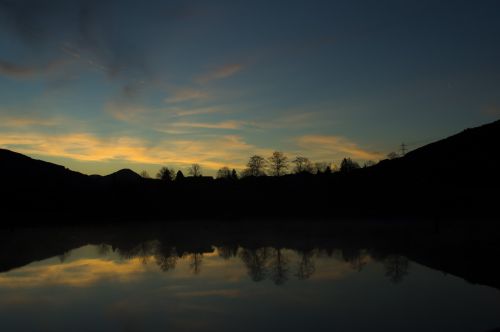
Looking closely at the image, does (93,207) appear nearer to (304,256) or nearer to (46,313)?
(304,256)

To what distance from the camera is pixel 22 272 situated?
30828mm

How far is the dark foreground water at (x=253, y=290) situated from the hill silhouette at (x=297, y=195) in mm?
54702

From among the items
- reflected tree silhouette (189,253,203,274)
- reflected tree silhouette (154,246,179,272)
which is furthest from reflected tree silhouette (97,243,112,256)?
reflected tree silhouette (189,253,203,274)

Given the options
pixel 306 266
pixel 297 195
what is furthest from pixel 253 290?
pixel 297 195

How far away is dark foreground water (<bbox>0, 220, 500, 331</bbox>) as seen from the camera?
1700cm

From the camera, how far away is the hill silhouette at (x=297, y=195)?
306 ft

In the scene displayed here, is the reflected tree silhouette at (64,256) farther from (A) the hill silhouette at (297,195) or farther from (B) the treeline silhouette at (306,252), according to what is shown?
(A) the hill silhouette at (297,195)

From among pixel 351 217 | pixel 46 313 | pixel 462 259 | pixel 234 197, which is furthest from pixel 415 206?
pixel 46 313

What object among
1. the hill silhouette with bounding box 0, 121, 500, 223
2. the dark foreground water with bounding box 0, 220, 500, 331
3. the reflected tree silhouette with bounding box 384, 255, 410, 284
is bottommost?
the dark foreground water with bounding box 0, 220, 500, 331

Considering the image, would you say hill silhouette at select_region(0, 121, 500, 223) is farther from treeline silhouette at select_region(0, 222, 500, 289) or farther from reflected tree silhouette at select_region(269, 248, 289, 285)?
reflected tree silhouette at select_region(269, 248, 289, 285)

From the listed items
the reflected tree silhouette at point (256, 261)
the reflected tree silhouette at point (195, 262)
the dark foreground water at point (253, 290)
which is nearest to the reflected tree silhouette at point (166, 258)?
the dark foreground water at point (253, 290)

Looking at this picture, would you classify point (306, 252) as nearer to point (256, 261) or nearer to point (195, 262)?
point (256, 261)

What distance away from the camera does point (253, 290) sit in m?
22.9

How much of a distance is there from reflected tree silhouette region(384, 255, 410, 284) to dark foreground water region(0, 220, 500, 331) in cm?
8
